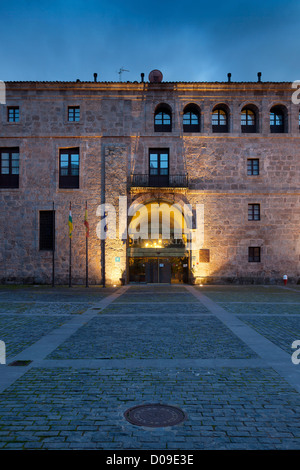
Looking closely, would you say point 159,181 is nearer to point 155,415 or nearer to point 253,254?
point 253,254

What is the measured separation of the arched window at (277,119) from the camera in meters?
27.4

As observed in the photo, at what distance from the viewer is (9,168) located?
1062 inches

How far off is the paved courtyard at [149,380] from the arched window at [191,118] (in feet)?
59.3

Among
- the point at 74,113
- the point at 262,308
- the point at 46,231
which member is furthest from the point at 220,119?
the point at 262,308

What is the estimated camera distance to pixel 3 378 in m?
6.35

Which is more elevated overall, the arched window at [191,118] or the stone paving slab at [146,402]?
the arched window at [191,118]

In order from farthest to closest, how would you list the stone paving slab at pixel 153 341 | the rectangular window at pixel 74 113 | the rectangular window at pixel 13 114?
the rectangular window at pixel 13 114 → the rectangular window at pixel 74 113 → the stone paving slab at pixel 153 341

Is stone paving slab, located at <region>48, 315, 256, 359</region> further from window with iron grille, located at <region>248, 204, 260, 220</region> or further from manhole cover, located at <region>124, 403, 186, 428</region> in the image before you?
window with iron grille, located at <region>248, 204, 260, 220</region>

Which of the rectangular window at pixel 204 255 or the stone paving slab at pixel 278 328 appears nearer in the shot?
the stone paving slab at pixel 278 328

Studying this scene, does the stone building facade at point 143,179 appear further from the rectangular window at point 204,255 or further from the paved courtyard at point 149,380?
the paved courtyard at point 149,380

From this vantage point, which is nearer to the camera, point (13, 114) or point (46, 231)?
point (46, 231)

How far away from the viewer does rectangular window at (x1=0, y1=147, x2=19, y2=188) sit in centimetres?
2691

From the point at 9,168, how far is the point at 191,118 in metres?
14.1

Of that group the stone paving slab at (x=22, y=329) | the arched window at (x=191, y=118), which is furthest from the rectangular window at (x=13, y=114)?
the stone paving slab at (x=22, y=329)
